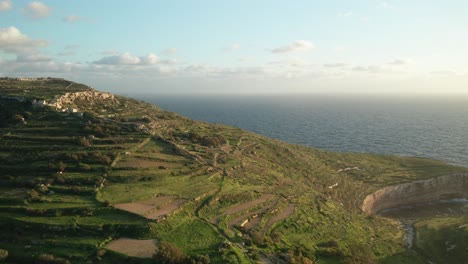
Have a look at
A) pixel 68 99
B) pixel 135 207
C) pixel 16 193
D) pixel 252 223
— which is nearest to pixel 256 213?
pixel 252 223

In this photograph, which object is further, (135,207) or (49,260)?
(135,207)

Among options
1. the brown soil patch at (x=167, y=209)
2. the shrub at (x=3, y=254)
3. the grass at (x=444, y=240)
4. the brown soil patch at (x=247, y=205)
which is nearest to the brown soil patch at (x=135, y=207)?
the brown soil patch at (x=167, y=209)

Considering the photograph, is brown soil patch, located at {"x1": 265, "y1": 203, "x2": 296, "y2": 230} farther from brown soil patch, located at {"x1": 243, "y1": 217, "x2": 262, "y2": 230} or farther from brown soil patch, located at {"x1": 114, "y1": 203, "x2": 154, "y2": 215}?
brown soil patch, located at {"x1": 114, "y1": 203, "x2": 154, "y2": 215}

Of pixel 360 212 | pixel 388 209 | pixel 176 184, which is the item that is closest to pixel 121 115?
pixel 176 184

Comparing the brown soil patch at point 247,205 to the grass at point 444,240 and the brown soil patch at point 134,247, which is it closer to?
the brown soil patch at point 134,247

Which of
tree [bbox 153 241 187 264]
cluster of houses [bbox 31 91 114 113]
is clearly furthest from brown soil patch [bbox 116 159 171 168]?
cluster of houses [bbox 31 91 114 113]

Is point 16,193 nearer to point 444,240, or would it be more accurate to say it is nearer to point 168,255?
point 168,255
